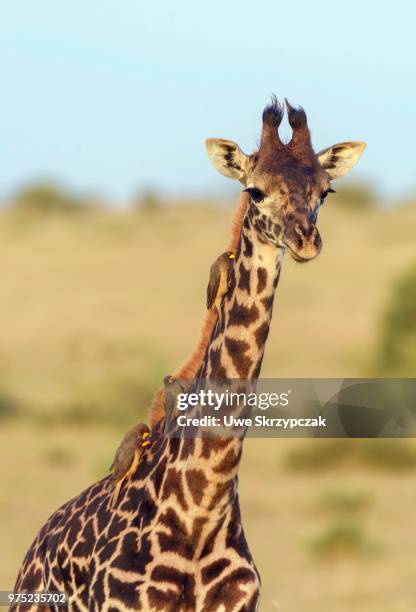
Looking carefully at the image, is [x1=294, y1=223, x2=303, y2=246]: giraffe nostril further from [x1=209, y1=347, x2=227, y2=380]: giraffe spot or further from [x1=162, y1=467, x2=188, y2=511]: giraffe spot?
[x1=162, y1=467, x2=188, y2=511]: giraffe spot

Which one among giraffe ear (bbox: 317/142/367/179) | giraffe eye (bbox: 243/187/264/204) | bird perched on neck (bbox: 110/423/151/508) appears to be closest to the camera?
giraffe eye (bbox: 243/187/264/204)

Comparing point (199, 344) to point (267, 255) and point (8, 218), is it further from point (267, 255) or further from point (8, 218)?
point (8, 218)

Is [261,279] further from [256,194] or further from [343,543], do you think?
[343,543]

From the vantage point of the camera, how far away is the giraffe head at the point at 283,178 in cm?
647

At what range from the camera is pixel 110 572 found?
7.09 meters

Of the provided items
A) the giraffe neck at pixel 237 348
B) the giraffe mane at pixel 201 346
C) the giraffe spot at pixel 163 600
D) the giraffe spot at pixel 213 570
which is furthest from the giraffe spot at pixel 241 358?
the giraffe spot at pixel 163 600

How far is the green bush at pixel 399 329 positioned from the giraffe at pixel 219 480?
1933 cm

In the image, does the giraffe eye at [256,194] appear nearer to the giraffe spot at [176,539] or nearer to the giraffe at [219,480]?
the giraffe at [219,480]

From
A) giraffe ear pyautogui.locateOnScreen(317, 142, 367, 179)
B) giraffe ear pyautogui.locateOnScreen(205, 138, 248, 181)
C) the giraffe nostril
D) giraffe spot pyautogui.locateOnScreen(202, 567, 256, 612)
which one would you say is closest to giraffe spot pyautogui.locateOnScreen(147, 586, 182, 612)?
giraffe spot pyautogui.locateOnScreen(202, 567, 256, 612)

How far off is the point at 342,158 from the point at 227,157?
0.65 m

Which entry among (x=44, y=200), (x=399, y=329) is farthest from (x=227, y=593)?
(x=44, y=200)

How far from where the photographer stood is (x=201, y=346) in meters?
7.42

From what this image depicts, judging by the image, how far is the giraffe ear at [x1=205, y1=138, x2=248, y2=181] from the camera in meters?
7.21

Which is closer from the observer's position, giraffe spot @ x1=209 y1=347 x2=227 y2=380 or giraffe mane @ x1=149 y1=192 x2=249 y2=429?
giraffe spot @ x1=209 y1=347 x2=227 y2=380
